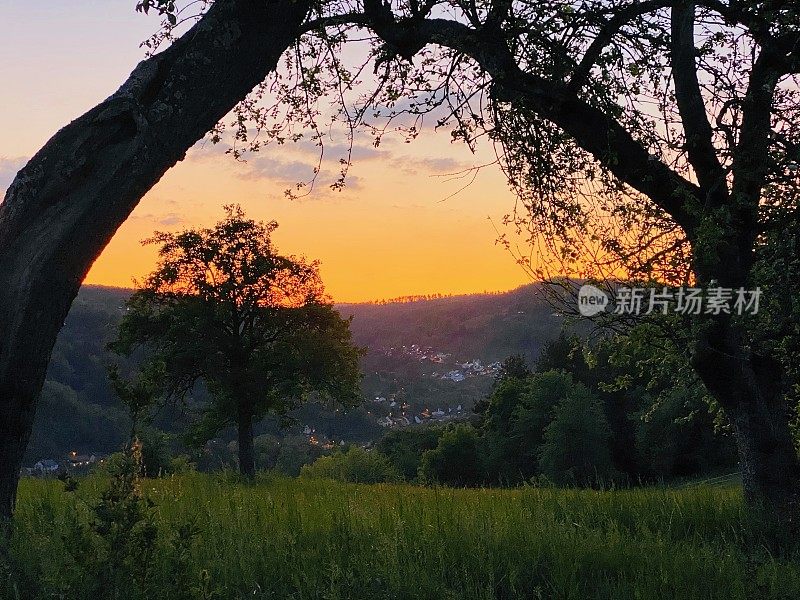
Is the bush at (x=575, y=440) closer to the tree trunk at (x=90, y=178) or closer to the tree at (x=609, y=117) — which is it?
the tree at (x=609, y=117)

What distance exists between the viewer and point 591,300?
770 centimetres

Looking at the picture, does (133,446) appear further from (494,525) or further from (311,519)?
(494,525)

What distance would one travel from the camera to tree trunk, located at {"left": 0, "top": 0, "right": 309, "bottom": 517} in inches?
193

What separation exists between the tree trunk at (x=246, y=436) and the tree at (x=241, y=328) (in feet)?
0.14

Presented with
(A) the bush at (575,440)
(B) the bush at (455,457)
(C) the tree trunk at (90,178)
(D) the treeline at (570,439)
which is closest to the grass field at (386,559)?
(C) the tree trunk at (90,178)

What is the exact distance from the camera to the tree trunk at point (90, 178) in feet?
16.1

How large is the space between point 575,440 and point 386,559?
4913 centimetres

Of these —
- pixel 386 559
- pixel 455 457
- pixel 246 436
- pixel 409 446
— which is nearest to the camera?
pixel 386 559

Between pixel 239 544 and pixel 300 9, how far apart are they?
14.1ft

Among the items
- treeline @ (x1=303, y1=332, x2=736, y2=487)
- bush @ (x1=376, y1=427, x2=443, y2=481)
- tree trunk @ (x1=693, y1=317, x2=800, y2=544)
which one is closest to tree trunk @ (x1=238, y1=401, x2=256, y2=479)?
treeline @ (x1=303, y1=332, x2=736, y2=487)

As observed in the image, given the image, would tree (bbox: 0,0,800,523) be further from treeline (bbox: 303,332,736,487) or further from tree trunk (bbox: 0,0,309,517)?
treeline (bbox: 303,332,736,487)

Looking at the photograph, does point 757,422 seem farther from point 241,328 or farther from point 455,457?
point 455,457

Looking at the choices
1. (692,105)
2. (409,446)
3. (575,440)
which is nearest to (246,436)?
(692,105)

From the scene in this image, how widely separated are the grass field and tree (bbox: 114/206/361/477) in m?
19.1
